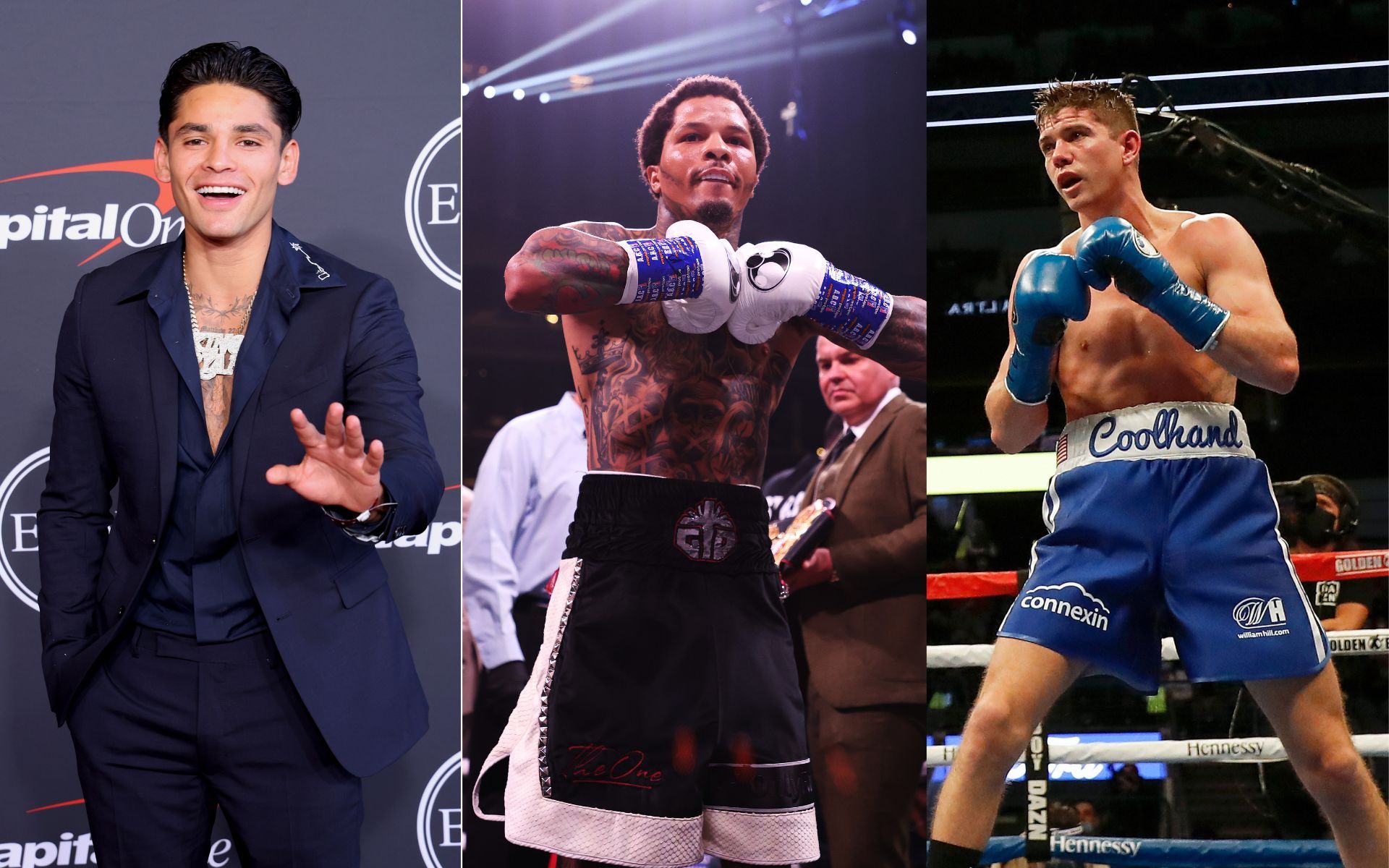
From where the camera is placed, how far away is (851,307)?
295 cm

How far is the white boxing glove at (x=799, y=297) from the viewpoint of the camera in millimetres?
2914

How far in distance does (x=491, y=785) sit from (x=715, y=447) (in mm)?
1021

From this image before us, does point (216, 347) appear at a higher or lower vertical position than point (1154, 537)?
higher

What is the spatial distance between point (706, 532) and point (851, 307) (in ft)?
2.19

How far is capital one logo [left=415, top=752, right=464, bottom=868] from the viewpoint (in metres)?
3.03

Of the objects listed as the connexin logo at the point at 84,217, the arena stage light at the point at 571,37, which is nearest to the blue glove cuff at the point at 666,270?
the arena stage light at the point at 571,37

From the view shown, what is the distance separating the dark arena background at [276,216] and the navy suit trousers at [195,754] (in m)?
0.77

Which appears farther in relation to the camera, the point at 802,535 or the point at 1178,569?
the point at 802,535

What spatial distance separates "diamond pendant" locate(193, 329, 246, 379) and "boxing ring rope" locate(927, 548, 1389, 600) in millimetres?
1810

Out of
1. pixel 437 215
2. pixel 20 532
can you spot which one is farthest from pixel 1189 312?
pixel 20 532

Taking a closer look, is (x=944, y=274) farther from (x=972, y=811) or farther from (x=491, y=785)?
(x=491, y=785)

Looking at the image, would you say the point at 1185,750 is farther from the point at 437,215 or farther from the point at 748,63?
the point at 437,215

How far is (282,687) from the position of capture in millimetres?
2244

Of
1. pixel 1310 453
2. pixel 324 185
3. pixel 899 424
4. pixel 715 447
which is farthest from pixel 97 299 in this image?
pixel 1310 453
